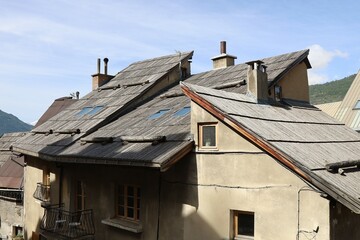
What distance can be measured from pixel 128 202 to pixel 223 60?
8.65 meters

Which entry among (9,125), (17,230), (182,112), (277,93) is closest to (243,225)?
(182,112)

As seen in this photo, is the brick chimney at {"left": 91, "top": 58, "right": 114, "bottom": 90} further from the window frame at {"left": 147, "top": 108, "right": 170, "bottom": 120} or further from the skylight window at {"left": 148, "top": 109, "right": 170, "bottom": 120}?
the skylight window at {"left": 148, "top": 109, "right": 170, "bottom": 120}

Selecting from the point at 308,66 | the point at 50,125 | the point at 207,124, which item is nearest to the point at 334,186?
the point at 207,124

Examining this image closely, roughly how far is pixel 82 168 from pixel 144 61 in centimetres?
924

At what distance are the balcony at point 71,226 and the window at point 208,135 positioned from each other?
540 cm

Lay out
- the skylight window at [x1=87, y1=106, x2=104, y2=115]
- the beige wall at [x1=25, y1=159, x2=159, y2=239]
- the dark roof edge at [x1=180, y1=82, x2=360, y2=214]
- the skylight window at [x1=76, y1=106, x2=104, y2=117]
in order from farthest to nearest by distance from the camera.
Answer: the skylight window at [x1=76, y1=106, x2=104, y2=117] < the skylight window at [x1=87, y1=106, x2=104, y2=115] < the beige wall at [x1=25, y1=159, x2=159, y2=239] < the dark roof edge at [x1=180, y1=82, x2=360, y2=214]

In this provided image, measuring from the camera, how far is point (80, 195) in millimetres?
14742

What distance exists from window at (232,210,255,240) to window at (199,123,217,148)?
1.80 meters

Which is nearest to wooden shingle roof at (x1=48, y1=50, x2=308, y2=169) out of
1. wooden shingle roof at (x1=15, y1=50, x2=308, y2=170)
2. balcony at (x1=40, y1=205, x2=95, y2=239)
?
wooden shingle roof at (x1=15, y1=50, x2=308, y2=170)

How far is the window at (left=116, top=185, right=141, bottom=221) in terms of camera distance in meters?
12.2

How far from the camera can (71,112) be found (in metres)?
19.5

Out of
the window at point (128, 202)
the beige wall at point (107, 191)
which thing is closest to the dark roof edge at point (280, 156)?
the beige wall at point (107, 191)

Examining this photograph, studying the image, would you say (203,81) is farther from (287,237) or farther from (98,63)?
(287,237)

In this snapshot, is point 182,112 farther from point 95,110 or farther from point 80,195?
point 95,110
